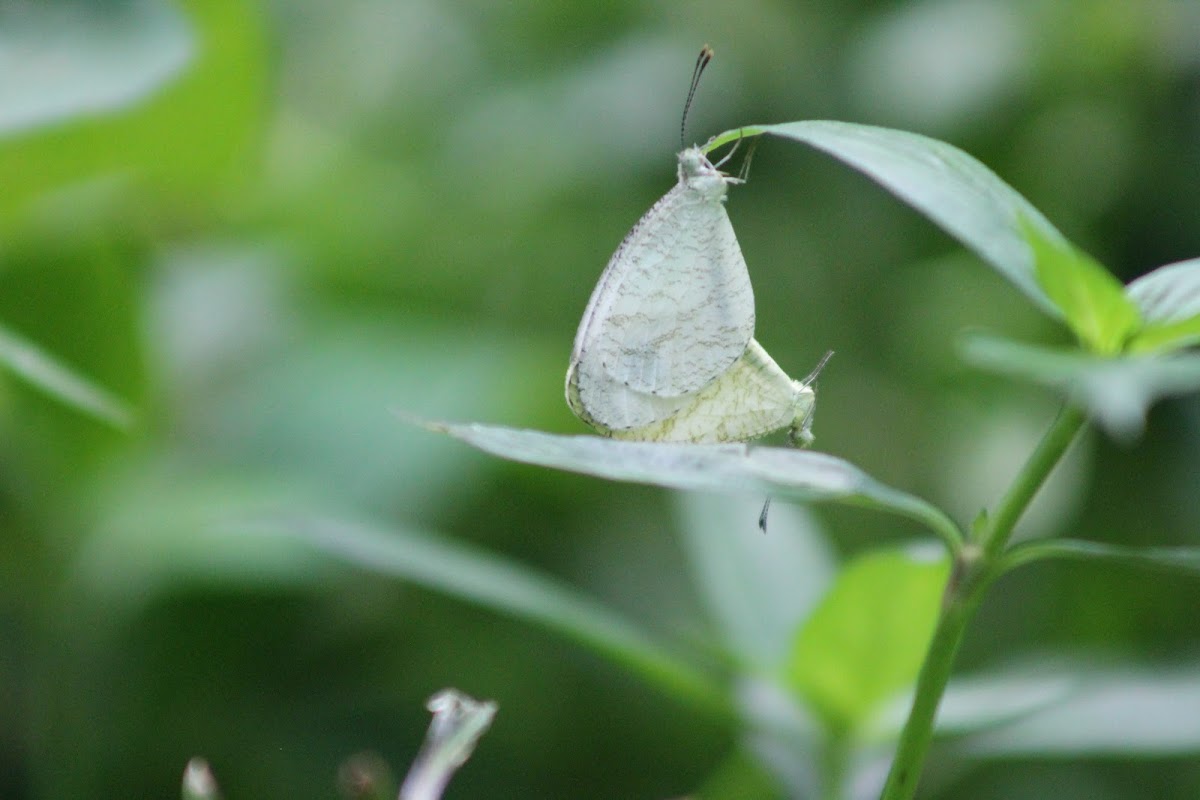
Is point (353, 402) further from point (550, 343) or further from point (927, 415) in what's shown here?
point (927, 415)

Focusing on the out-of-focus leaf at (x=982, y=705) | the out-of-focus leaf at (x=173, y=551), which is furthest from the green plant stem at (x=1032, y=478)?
the out-of-focus leaf at (x=173, y=551)

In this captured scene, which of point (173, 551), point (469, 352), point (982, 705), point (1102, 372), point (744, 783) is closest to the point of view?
point (1102, 372)

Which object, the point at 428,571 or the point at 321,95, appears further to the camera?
the point at 321,95

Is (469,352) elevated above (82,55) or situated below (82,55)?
above

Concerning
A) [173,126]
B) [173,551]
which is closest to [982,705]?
[173,551]

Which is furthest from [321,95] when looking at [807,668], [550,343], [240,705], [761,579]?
[807,668]

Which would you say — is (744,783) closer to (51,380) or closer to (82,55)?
(51,380)
